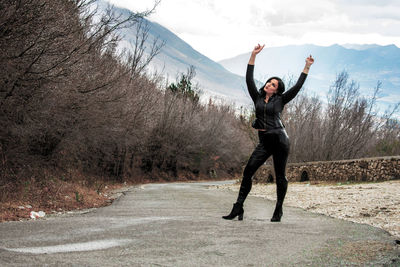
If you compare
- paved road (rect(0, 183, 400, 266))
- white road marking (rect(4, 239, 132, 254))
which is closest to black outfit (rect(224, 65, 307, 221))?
paved road (rect(0, 183, 400, 266))

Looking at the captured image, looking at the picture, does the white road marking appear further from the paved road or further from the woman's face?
the woman's face

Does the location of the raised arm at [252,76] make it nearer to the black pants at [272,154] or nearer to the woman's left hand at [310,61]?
the black pants at [272,154]

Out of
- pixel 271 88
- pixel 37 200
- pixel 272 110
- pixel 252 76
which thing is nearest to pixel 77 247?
pixel 272 110

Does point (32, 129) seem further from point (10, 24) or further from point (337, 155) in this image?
point (337, 155)

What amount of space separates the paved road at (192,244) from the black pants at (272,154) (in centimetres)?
64

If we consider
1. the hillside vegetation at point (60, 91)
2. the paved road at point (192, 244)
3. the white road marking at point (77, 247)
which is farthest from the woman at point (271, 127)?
the hillside vegetation at point (60, 91)

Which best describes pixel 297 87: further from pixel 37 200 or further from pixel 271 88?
pixel 37 200

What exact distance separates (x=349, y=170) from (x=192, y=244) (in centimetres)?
1702

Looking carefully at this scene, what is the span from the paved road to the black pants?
0.64 meters

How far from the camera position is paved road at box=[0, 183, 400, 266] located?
438 centimetres

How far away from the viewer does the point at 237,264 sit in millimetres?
4293

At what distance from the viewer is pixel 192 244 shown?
514 cm

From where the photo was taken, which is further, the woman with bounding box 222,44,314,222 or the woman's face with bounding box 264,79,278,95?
the woman's face with bounding box 264,79,278,95

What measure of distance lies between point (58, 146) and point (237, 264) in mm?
16376
